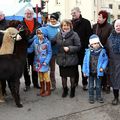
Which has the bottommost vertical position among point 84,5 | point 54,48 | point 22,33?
point 84,5

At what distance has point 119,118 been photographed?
18.9 feet

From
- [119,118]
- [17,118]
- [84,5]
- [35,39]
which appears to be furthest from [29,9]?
[84,5]

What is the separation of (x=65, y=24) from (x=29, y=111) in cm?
187

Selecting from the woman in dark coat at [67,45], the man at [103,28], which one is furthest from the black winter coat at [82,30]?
the woman in dark coat at [67,45]

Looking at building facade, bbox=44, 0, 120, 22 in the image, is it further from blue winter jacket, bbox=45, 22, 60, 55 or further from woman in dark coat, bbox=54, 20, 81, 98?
woman in dark coat, bbox=54, 20, 81, 98

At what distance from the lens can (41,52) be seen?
6859mm

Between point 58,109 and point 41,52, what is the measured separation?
1310 mm

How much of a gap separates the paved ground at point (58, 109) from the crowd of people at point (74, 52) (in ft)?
0.62

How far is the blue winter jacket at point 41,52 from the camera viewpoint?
6840mm

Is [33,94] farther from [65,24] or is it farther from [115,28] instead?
[115,28]

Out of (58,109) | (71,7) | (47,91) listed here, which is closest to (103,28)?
(47,91)

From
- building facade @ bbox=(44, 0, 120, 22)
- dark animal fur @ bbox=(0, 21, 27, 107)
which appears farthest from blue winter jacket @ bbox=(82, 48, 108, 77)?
building facade @ bbox=(44, 0, 120, 22)

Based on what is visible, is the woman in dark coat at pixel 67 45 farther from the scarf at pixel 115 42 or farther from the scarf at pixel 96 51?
the scarf at pixel 115 42

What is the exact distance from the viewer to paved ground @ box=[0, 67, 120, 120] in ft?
19.0
